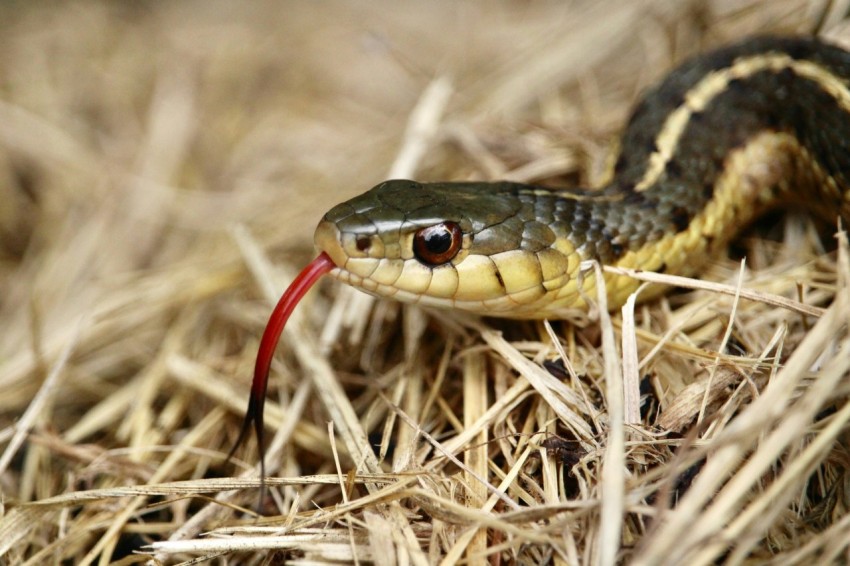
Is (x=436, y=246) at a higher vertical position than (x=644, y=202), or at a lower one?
lower

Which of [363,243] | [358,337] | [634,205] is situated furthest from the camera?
[358,337]

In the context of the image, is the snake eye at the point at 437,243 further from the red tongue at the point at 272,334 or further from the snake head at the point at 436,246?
the red tongue at the point at 272,334

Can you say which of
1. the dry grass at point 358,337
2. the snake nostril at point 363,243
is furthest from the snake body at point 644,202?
the dry grass at point 358,337

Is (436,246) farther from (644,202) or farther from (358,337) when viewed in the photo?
(644,202)

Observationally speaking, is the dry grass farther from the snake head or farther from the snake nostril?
the snake nostril

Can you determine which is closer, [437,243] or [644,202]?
[437,243]

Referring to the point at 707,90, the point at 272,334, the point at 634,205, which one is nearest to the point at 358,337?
the point at 272,334

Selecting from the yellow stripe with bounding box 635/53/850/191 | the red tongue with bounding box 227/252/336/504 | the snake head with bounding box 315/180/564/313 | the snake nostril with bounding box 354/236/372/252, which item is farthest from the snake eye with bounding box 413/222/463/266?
the yellow stripe with bounding box 635/53/850/191

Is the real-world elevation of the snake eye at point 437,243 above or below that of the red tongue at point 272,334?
above
